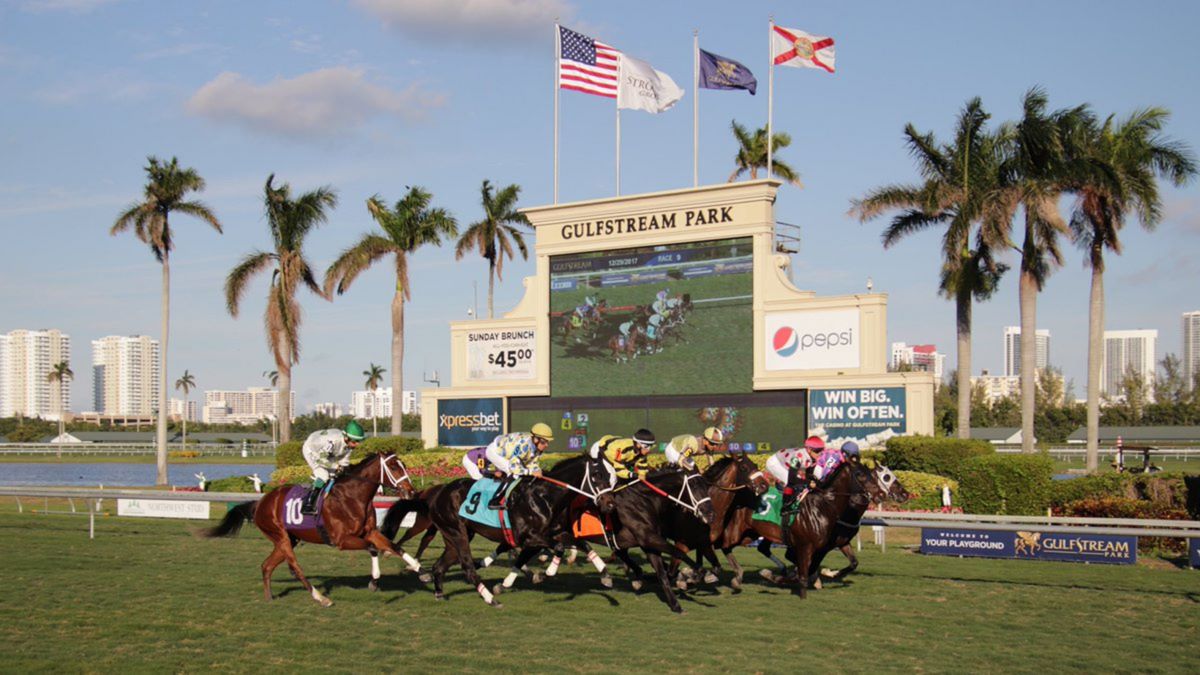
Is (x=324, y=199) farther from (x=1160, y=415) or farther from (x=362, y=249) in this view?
(x=1160, y=415)

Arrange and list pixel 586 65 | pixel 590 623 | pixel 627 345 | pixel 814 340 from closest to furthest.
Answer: pixel 590 623 < pixel 814 340 < pixel 627 345 < pixel 586 65

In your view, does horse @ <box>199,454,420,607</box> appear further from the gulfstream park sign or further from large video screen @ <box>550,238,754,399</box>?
the gulfstream park sign

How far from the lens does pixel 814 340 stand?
96.1 ft

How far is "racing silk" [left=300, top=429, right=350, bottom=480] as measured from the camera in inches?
549

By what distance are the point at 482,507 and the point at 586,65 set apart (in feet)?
74.5

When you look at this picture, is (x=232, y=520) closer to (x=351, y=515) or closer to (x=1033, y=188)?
(x=351, y=515)

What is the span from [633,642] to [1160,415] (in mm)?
102647

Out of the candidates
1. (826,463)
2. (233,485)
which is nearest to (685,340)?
(233,485)

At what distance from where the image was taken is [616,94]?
34.0 metres

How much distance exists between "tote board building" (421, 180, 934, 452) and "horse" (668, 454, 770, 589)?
50.5 ft

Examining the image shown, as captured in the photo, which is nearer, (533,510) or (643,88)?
(533,510)

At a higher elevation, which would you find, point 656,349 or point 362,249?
point 362,249

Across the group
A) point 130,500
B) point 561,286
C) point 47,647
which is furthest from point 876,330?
point 47,647

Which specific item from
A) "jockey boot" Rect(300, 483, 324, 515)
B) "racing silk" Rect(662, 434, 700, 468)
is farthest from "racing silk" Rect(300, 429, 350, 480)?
"racing silk" Rect(662, 434, 700, 468)
